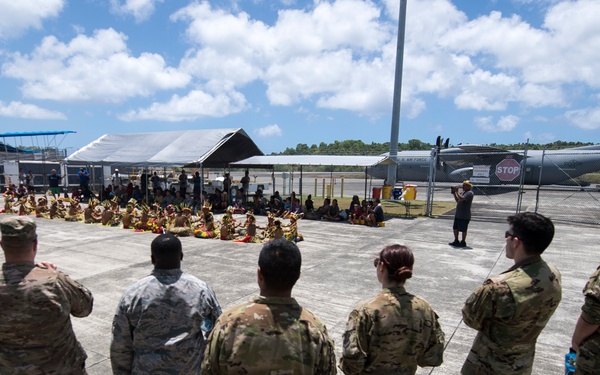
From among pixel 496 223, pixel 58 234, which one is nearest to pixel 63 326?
pixel 58 234

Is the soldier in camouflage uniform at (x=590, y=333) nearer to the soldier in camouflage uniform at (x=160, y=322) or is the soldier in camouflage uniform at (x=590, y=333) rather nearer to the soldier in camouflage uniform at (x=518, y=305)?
the soldier in camouflage uniform at (x=518, y=305)

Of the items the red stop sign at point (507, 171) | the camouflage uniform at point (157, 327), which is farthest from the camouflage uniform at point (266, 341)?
the red stop sign at point (507, 171)

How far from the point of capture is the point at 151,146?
18.7 metres

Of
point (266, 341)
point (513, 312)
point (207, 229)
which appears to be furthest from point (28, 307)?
point (207, 229)

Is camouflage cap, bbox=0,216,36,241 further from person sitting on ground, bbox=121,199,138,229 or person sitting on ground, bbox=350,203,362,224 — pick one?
person sitting on ground, bbox=350,203,362,224

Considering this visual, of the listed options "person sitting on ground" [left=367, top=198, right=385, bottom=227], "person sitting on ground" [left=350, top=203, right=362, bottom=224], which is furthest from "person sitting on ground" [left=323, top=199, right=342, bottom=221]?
"person sitting on ground" [left=367, top=198, right=385, bottom=227]

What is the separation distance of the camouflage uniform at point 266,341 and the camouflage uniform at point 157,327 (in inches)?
25.4

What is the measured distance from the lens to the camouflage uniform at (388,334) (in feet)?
7.15

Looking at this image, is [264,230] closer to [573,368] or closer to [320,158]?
[320,158]

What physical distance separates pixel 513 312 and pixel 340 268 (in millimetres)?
5277

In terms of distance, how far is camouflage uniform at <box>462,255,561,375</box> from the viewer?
2357 mm

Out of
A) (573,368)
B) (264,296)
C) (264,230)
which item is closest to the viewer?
(264,296)

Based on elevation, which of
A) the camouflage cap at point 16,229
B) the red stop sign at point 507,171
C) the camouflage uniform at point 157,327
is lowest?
the camouflage uniform at point 157,327

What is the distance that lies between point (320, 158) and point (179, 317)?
1463 centimetres
